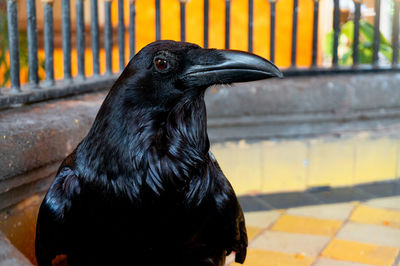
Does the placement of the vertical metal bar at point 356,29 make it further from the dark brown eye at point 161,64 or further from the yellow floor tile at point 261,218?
the dark brown eye at point 161,64

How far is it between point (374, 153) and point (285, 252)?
148 cm

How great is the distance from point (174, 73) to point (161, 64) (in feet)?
0.14

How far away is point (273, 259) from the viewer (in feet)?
7.95

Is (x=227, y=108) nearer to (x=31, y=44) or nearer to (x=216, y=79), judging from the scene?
(x=31, y=44)

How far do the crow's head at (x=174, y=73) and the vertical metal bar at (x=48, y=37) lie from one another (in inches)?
43.8

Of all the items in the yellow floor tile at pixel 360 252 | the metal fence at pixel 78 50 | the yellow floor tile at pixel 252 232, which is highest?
the metal fence at pixel 78 50

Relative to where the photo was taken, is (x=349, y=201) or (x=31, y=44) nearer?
(x=31, y=44)

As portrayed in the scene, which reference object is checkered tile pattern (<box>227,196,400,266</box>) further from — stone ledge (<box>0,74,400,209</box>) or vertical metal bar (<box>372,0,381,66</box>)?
vertical metal bar (<box>372,0,381,66</box>)

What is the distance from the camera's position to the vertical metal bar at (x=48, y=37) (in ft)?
8.48

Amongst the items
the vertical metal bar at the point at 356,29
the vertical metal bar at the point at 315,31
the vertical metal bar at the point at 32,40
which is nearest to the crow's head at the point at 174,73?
the vertical metal bar at the point at 32,40

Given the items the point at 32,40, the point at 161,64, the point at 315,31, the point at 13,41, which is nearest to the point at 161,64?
the point at 161,64

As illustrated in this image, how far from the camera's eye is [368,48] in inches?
Answer: 215

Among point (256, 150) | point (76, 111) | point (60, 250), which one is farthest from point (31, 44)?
point (256, 150)

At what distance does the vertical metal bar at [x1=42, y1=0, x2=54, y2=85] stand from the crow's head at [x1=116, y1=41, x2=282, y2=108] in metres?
1.11
